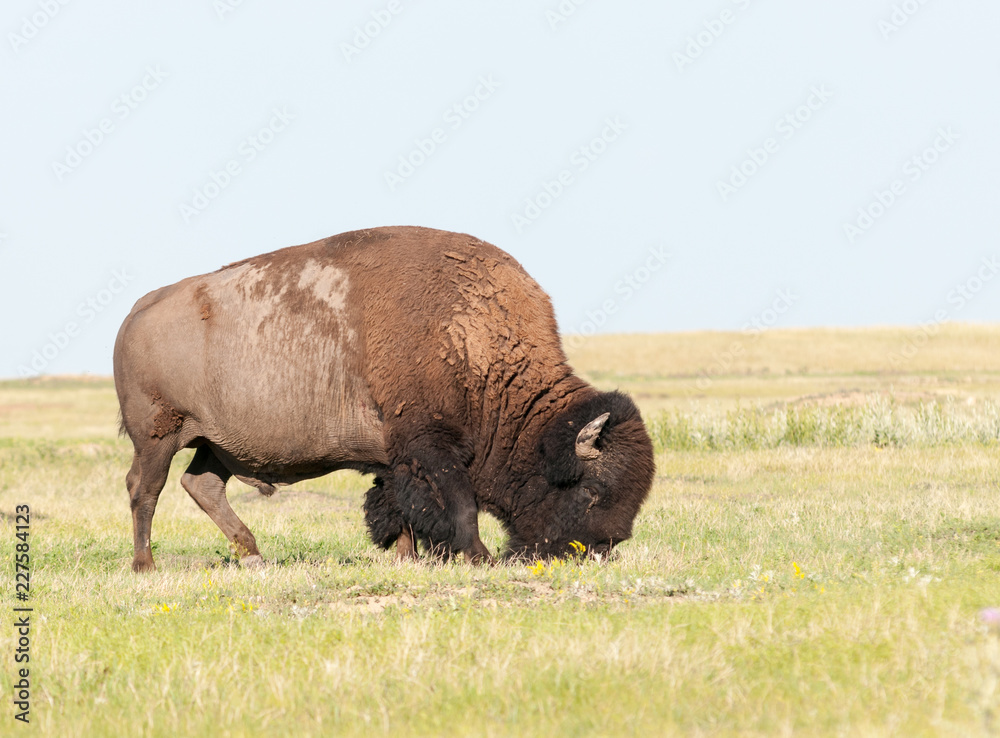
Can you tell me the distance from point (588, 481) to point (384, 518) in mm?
2003

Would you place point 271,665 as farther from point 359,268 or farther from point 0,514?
point 0,514

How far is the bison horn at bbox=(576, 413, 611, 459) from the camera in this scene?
7.90 metres

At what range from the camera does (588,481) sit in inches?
320

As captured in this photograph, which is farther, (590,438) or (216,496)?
(216,496)

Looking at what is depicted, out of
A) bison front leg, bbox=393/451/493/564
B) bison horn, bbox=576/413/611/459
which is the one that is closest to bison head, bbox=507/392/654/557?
bison horn, bbox=576/413/611/459

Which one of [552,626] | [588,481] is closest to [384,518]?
[588,481]

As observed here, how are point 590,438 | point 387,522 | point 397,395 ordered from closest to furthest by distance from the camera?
point 590,438, point 397,395, point 387,522

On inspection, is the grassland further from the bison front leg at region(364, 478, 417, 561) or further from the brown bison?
the brown bison

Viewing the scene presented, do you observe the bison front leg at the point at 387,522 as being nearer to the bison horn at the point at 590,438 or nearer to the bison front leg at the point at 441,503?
the bison front leg at the point at 441,503

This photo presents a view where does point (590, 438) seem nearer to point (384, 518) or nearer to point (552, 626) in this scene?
point (384, 518)

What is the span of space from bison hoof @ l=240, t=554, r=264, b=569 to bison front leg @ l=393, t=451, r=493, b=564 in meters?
1.65

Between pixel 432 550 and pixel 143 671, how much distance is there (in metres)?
3.46

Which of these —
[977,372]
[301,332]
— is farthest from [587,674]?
[977,372]

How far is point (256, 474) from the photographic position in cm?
951
